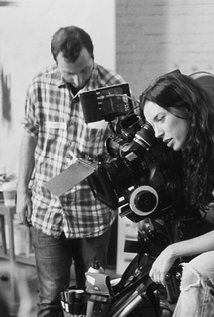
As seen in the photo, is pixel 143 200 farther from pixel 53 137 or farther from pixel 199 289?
pixel 53 137

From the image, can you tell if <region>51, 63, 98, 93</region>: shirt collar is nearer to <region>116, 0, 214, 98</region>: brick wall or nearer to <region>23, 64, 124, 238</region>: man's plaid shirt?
<region>23, 64, 124, 238</region>: man's plaid shirt

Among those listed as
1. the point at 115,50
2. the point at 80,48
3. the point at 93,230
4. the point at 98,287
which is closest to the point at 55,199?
the point at 93,230

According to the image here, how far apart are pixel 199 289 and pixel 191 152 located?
0.35 m

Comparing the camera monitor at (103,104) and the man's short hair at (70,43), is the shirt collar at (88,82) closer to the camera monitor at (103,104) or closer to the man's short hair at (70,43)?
the man's short hair at (70,43)

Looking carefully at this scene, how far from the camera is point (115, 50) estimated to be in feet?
7.59

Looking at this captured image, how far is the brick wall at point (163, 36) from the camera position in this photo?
7.36 ft

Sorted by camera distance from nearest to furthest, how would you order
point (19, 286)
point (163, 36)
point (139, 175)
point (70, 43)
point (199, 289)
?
1. point (199, 289)
2. point (139, 175)
3. point (70, 43)
4. point (163, 36)
5. point (19, 286)

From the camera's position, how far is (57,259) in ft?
6.76

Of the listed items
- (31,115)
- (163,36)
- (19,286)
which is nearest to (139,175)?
(31,115)

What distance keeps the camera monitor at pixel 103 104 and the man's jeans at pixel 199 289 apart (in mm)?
509

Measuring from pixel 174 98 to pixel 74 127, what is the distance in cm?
60

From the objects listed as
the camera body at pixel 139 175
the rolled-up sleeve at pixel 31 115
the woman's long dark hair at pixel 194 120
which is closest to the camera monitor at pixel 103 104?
the camera body at pixel 139 175

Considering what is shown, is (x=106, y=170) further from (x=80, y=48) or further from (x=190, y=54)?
(x=190, y=54)

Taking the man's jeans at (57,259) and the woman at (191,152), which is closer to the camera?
the woman at (191,152)
